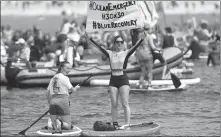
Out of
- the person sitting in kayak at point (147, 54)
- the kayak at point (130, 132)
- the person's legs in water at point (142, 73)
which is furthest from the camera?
the person's legs in water at point (142, 73)

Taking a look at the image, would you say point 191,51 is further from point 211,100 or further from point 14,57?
point 211,100

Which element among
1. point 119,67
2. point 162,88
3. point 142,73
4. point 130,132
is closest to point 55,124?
point 130,132

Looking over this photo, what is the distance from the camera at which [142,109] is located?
1872 centimetres

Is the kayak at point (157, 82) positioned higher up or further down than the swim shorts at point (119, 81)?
further down

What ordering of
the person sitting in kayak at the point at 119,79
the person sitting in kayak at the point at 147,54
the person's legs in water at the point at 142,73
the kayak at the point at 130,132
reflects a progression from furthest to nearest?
the person's legs in water at the point at 142,73, the person sitting in kayak at the point at 147,54, the person sitting in kayak at the point at 119,79, the kayak at the point at 130,132

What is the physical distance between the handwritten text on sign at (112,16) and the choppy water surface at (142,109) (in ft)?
6.87

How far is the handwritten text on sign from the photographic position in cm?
1598

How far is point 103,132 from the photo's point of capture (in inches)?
550

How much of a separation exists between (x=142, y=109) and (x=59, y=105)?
5.30 metres

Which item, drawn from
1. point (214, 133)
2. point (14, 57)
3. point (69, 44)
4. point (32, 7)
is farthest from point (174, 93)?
point (32, 7)

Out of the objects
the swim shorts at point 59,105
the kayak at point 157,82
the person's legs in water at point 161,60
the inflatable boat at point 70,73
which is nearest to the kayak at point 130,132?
the swim shorts at point 59,105

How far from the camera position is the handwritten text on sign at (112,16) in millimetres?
15977

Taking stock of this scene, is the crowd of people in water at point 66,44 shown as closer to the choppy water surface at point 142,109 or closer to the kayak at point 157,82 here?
the kayak at point 157,82

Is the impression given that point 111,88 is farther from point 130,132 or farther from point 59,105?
point 59,105
